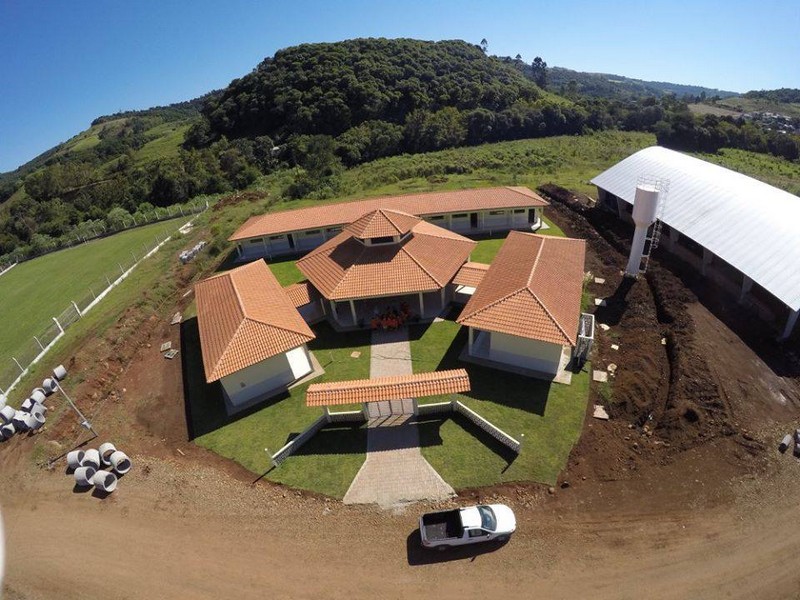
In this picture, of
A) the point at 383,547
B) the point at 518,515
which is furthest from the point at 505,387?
the point at 383,547

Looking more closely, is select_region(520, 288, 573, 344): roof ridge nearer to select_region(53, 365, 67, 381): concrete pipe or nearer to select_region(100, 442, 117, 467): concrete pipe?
select_region(100, 442, 117, 467): concrete pipe

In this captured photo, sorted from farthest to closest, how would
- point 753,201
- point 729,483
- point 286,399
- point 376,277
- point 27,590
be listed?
point 753,201
point 376,277
point 286,399
point 729,483
point 27,590

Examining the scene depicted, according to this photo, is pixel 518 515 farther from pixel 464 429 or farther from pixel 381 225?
pixel 381 225

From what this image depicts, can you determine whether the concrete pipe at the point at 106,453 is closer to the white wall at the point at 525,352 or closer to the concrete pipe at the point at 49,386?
the concrete pipe at the point at 49,386

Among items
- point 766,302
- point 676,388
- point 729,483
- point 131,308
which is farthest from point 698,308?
point 131,308

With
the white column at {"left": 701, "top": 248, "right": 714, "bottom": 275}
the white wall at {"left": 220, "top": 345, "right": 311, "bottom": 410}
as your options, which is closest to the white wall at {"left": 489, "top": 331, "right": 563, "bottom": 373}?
the white wall at {"left": 220, "top": 345, "right": 311, "bottom": 410}

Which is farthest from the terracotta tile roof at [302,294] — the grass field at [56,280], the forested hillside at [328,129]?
the forested hillside at [328,129]

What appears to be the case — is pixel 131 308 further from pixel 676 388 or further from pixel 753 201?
pixel 753 201
